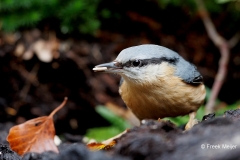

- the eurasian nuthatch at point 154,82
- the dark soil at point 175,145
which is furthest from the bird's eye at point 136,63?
the dark soil at point 175,145

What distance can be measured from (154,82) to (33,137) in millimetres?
944

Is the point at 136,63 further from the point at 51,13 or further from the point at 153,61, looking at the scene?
the point at 51,13

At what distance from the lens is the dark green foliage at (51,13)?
4.82 meters

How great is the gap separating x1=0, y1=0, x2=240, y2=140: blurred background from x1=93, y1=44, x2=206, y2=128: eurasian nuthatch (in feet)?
5.83

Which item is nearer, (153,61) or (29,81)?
(153,61)

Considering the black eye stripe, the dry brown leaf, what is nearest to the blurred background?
the black eye stripe

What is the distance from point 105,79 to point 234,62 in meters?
1.80

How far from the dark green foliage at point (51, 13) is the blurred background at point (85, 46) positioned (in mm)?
11

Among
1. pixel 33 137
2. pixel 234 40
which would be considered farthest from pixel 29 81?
pixel 234 40

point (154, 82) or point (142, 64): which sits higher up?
point (142, 64)

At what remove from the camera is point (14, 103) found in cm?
497

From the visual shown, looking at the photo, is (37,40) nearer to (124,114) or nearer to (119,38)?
(119,38)

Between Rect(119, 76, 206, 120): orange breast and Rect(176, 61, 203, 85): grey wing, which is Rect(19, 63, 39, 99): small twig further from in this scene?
Rect(176, 61, 203, 85): grey wing

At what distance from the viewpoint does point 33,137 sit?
8.18 ft
